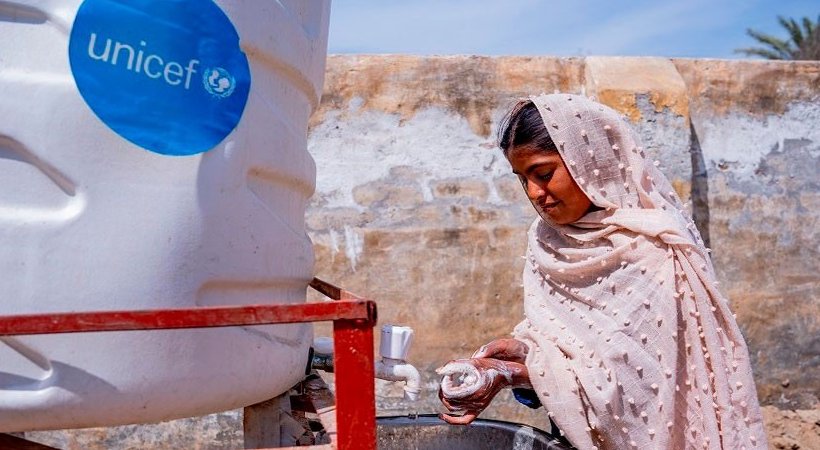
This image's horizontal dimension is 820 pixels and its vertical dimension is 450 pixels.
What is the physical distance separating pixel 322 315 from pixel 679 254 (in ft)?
3.11

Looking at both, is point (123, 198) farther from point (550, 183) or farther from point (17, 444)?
point (550, 183)

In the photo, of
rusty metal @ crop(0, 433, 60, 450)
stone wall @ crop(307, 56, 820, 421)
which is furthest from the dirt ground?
rusty metal @ crop(0, 433, 60, 450)

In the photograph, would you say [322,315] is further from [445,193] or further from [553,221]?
[445,193]

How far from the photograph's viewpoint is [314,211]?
12.1ft

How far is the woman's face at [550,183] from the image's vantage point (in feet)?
6.03

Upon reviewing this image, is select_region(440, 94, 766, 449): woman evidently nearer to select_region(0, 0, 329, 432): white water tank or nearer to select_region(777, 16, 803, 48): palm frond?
select_region(0, 0, 329, 432): white water tank

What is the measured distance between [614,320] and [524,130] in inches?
18.2

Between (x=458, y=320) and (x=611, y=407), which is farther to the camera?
(x=458, y=320)

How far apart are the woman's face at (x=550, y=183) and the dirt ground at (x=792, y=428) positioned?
2567 millimetres

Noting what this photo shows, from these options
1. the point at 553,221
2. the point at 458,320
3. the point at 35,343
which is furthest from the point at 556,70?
the point at 35,343

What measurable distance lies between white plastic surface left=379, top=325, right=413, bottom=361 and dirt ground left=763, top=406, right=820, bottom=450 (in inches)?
109

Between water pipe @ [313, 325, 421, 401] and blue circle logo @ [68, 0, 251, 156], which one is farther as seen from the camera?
water pipe @ [313, 325, 421, 401]

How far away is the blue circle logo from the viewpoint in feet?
3.97

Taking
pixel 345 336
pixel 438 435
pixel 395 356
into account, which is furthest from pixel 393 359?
pixel 345 336
